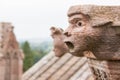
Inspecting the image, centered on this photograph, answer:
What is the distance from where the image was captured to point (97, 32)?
9.48 ft

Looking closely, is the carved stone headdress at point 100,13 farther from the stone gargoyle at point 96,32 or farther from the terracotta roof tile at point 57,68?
the terracotta roof tile at point 57,68

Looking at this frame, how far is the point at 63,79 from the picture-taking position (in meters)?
6.47

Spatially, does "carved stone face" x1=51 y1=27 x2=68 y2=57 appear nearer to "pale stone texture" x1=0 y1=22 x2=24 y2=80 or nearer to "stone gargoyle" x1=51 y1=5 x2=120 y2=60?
"stone gargoyle" x1=51 y1=5 x2=120 y2=60

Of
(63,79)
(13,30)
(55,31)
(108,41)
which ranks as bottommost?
(13,30)

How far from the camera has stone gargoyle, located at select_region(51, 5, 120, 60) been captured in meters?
2.87

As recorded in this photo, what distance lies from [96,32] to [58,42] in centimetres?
231

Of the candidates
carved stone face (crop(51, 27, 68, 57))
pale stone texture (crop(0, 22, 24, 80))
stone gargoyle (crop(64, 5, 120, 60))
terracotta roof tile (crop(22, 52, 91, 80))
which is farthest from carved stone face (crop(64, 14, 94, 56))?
pale stone texture (crop(0, 22, 24, 80))

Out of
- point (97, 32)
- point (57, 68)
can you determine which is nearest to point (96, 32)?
point (97, 32)

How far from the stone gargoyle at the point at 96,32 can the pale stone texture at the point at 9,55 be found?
9555mm

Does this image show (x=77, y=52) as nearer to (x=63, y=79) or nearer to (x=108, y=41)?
(x=108, y=41)

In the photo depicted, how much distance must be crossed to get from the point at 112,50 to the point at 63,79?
3628 millimetres

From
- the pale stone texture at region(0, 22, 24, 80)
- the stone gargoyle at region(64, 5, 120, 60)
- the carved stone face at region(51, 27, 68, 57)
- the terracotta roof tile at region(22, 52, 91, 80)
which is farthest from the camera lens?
the pale stone texture at region(0, 22, 24, 80)

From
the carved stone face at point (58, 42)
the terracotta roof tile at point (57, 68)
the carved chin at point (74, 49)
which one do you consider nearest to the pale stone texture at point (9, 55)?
the terracotta roof tile at point (57, 68)

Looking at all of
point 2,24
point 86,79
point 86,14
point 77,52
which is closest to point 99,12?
point 86,14
